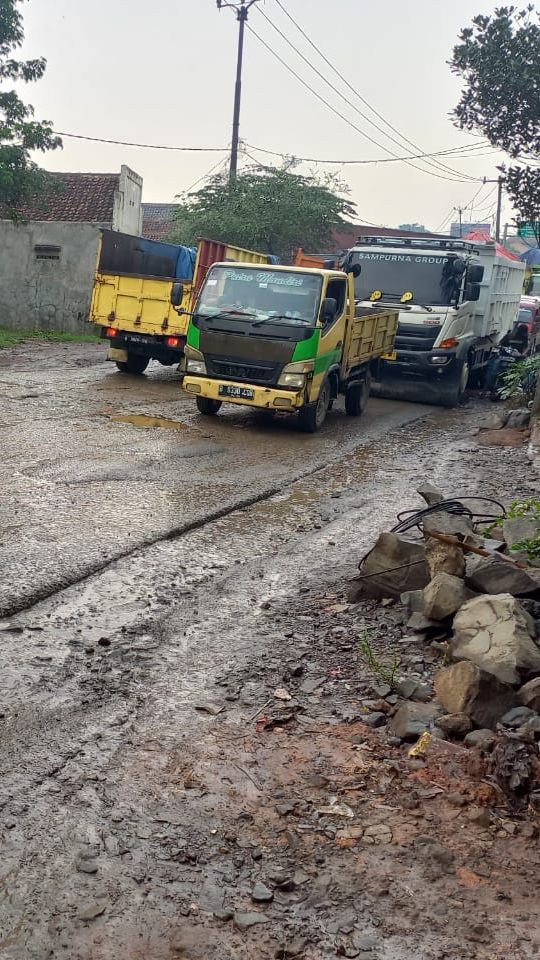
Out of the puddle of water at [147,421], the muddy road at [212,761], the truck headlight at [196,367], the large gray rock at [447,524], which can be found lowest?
the muddy road at [212,761]

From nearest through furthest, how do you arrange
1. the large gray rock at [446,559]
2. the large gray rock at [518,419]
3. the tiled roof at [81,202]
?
the large gray rock at [446,559] < the large gray rock at [518,419] < the tiled roof at [81,202]

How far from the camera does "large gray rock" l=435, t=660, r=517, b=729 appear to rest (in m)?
3.99

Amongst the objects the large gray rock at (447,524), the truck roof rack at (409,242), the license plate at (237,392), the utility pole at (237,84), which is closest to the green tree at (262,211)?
the utility pole at (237,84)

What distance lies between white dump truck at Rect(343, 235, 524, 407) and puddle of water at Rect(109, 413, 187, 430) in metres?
5.02

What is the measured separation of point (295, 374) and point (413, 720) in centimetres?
746

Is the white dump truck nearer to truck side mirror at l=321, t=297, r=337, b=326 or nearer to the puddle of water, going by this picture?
truck side mirror at l=321, t=297, r=337, b=326

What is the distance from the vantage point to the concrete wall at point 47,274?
85.5 feet

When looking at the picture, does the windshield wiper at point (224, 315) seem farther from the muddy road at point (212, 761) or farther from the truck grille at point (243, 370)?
the muddy road at point (212, 761)

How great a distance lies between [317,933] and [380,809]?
75cm

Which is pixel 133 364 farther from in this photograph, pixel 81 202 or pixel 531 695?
pixel 81 202

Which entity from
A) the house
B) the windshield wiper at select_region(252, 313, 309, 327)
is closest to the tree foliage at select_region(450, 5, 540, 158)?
the windshield wiper at select_region(252, 313, 309, 327)

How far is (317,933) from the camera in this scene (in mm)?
2777

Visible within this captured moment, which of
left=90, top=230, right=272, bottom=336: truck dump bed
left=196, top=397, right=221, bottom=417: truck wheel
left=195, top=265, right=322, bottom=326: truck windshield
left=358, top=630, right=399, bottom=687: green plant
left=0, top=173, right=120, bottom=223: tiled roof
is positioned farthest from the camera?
left=0, top=173, right=120, bottom=223: tiled roof

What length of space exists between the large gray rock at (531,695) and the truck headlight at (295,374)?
7415 millimetres
